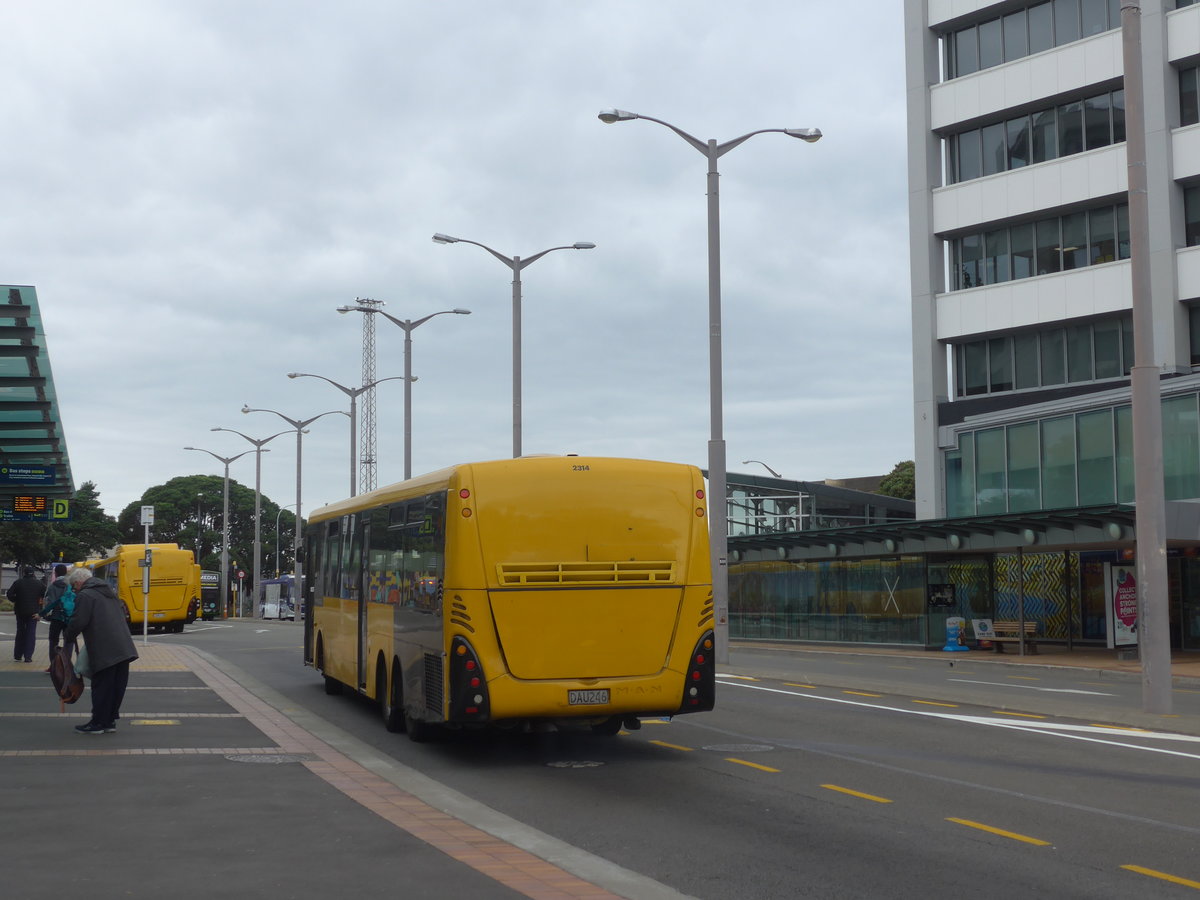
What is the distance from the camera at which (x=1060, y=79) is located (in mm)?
46656

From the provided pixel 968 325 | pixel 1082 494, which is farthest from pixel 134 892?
pixel 968 325

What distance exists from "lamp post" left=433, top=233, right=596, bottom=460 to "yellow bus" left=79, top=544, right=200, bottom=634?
20.0 meters

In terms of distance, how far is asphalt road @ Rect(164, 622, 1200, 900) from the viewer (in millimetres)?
8328

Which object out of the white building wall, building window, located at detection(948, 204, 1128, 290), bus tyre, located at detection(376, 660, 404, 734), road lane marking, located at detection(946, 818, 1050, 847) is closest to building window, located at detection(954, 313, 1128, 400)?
the white building wall

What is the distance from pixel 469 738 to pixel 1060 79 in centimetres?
3807

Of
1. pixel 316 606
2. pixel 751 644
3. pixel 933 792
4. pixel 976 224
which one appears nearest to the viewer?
pixel 933 792

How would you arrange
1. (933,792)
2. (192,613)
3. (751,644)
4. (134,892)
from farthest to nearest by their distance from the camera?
(192,613) < (751,644) < (933,792) < (134,892)

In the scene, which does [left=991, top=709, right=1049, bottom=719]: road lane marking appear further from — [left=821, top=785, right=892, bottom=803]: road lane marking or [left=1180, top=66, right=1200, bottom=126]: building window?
[left=1180, top=66, right=1200, bottom=126]: building window

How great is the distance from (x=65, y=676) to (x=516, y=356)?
2022 centimetres

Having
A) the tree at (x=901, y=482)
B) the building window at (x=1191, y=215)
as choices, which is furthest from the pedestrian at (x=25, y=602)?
the tree at (x=901, y=482)

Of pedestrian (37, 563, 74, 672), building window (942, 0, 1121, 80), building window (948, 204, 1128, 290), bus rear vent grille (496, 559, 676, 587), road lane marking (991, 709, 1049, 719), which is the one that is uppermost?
building window (942, 0, 1121, 80)

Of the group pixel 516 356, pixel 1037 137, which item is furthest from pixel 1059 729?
pixel 1037 137

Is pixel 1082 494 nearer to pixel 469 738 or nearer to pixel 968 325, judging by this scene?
pixel 968 325

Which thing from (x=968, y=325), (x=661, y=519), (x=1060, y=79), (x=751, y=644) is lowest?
(x=751, y=644)
